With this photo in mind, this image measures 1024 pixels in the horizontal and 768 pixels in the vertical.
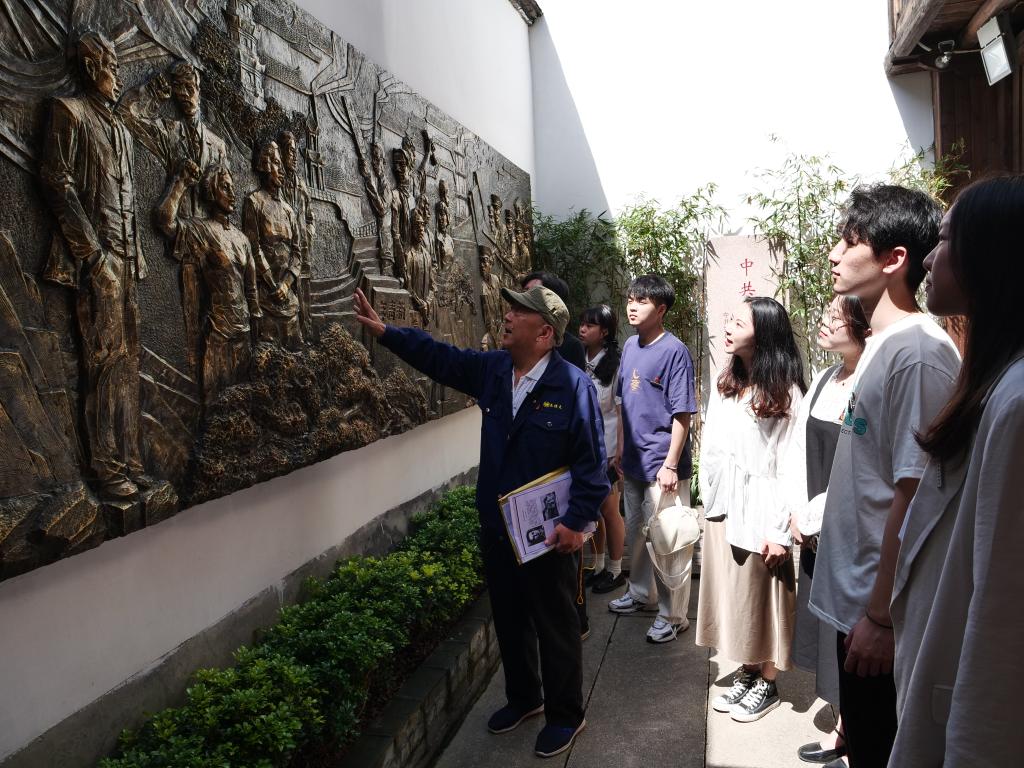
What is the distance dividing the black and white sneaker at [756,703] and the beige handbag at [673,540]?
0.70m

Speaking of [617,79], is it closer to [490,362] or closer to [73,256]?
[490,362]

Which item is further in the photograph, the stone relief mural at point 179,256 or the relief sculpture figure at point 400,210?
the relief sculpture figure at point 400,210

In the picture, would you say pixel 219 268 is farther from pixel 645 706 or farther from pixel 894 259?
pixel 645 706

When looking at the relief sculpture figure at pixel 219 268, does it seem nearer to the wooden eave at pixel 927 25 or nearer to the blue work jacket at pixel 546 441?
the blue work jacket at pixel 546 441

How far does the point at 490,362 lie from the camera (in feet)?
10.1

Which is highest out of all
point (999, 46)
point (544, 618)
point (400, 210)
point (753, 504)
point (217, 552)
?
point (999, 46)

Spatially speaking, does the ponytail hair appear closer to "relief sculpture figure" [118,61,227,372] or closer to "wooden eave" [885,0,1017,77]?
"relief sculpture figure" [118,61,227,372]

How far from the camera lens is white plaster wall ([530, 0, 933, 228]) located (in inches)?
269

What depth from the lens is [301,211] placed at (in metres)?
3.00

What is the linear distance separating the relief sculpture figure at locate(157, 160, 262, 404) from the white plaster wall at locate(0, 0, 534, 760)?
1.65 ft

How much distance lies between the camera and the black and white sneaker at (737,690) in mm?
3344

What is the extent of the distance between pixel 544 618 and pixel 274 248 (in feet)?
5.64

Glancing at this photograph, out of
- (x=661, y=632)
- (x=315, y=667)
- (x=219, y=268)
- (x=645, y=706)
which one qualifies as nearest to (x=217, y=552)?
(x=315, y=667)

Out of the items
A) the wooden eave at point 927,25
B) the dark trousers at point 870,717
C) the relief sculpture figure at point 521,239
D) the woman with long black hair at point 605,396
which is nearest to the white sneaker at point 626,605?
the woman with long black hair at point 605,396
